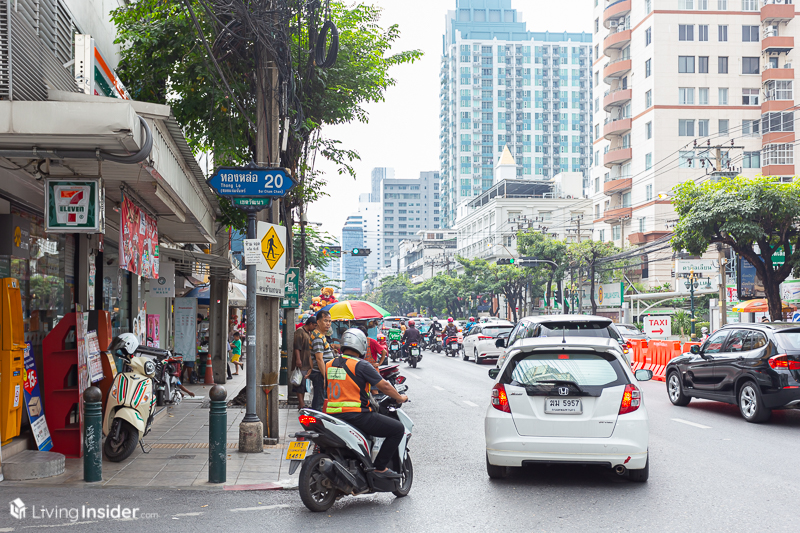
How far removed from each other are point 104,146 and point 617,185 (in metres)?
62.7

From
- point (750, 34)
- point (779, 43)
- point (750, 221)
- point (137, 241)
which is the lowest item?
point (137, 241)

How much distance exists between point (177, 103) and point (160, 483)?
29.9 feet

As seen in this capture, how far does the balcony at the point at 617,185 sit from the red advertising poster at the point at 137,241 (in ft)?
191

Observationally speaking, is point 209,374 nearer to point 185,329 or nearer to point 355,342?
point 185,329

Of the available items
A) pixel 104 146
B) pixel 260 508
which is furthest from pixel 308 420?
pixel 104 146

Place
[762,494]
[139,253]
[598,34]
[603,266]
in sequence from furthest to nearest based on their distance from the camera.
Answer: [598,34] → [603,266] → [139,253] → [762,494]

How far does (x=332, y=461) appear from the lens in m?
6.84

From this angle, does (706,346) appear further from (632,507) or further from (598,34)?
(598,34)

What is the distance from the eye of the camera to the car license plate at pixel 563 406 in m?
7.74

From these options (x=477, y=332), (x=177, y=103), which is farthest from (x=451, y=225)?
(x=177, y=103)

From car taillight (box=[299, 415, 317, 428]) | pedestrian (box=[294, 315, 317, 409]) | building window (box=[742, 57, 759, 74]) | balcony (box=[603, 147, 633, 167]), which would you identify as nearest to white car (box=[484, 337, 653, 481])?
car taillight (box=[299, 415, 317, 428])

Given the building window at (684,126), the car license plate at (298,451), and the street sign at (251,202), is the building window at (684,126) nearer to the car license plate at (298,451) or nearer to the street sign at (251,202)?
the street sign at (251,202)

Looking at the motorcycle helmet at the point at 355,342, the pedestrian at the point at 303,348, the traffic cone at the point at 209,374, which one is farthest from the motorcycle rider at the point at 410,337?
the motorcycle helmet at the point at 355,342

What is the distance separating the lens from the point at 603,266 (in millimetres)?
57875
